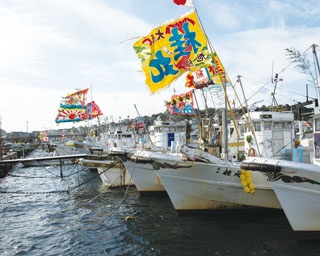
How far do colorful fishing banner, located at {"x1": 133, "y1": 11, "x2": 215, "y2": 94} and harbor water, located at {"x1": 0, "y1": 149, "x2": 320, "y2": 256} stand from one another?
16.7 feet

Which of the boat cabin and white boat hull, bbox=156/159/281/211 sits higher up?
the boat cabin

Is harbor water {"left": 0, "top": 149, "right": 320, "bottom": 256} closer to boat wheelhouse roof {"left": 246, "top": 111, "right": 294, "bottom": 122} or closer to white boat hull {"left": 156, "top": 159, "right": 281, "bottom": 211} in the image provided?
white boat hull {"left": 156, "top": 159, "right": 281, "bottom": 211}

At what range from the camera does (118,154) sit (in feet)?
48.2

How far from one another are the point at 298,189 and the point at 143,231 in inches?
253

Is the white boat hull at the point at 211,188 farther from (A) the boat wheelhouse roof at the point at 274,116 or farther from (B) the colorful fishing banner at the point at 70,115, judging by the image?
(B) the colorful fishing banner at the point at 70,115

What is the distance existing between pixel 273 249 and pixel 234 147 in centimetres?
1334

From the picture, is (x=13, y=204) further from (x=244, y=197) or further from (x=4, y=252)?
(x=244, y=197)

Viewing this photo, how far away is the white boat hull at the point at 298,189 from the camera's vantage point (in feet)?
32.1

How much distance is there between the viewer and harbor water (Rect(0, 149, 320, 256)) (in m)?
10.8

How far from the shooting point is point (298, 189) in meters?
10.1

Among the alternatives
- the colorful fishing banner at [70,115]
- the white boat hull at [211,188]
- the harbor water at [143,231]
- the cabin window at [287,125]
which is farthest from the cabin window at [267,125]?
the colorful fishing banner at [70,115]

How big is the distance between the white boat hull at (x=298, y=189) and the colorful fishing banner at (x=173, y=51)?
422 centimetres

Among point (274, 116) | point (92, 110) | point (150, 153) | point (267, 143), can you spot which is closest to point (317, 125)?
point (267, 143)

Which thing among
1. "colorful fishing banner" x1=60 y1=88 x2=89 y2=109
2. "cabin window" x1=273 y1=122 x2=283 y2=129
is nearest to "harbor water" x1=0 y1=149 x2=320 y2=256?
"cabin window" x1=273 y1=122 x2=283 y2=129
